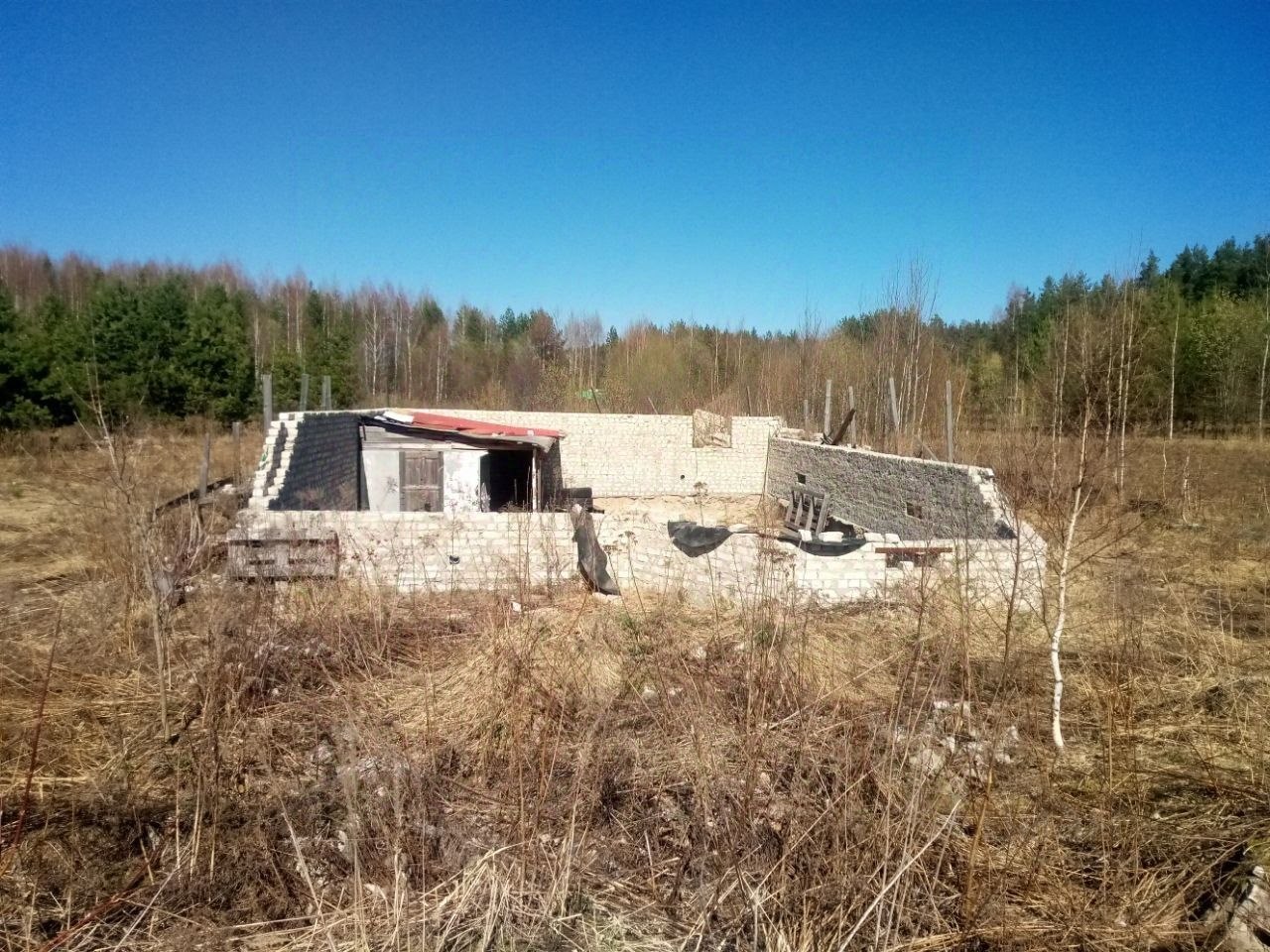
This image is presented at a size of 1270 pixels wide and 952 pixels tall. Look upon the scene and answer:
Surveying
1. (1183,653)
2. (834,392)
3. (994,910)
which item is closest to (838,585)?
(1183,653)

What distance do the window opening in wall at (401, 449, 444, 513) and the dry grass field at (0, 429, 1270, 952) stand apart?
7624 mm

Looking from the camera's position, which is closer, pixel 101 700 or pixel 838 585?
pixel 101 700

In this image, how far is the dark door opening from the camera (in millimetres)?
14570

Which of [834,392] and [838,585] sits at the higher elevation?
[834,392]

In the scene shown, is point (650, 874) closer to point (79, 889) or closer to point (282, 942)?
point (282, 942)

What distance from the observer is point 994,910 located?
8.94 feet

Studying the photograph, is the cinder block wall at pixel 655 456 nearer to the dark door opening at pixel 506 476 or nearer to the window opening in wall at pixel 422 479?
the dark door opening at pixel 506 476

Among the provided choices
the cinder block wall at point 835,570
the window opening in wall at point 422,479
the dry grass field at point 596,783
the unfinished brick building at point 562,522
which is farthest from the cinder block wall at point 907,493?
the window opening in wall at point 422,479

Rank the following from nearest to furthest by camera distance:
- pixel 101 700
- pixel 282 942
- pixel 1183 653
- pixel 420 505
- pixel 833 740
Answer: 1. pixel 282 942
2. pixel 833 740
3. pixel 101 700
4. pixel 1183 653
5. pixel 420 505

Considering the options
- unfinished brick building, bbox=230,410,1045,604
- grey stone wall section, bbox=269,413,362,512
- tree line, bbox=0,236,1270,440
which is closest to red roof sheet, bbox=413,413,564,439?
unfinished brick building, bbox=230,410,1045,604

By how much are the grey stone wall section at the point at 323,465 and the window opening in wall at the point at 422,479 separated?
870mm

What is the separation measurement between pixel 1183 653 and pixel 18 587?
11.4 metres

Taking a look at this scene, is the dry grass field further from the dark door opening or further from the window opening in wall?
the dark door opening

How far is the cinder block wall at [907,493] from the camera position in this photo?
29.7ft
